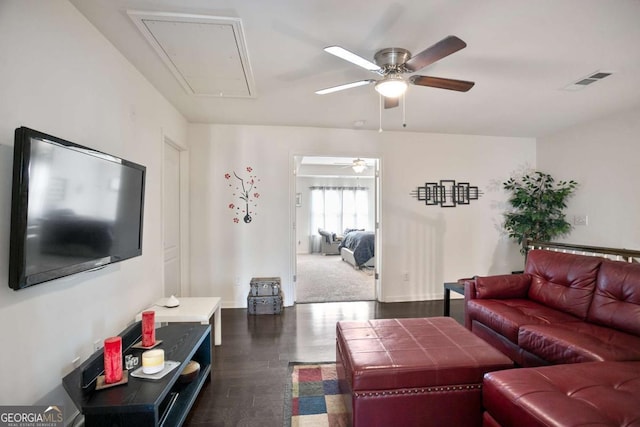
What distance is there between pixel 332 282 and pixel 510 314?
330 cm

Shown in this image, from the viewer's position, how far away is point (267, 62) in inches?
91.0

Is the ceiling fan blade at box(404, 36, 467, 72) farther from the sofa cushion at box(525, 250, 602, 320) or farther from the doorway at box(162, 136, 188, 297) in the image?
the doorway at box(162, 136, 188, 297)

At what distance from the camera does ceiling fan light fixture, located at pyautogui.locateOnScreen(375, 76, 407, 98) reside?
2.06 meters

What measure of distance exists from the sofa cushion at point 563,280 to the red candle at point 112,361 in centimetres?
315

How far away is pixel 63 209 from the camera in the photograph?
1.45 m

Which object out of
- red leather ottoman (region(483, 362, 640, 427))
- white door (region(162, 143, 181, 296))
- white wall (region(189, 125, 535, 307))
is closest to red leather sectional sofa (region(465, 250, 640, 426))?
red leather ottoman (region(483, 362, 640, 427))

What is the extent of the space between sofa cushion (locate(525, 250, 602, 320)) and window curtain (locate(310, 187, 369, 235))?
6.75 metres

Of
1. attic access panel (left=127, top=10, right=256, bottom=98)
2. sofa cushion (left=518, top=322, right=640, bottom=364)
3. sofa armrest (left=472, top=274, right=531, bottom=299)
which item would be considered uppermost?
attic access panel (left=127, top=10, right=256, bottom=98)

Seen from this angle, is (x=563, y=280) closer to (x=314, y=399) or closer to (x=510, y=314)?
(x=510, y=314)

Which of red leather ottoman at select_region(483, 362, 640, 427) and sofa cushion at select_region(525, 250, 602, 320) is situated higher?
sofa cushion at select_region(525, 250, 602, 320)

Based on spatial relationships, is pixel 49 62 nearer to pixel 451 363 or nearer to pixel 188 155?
pixel 188 155
